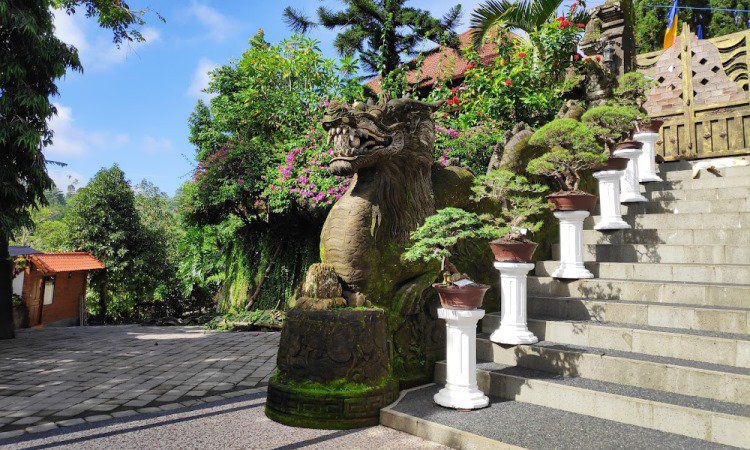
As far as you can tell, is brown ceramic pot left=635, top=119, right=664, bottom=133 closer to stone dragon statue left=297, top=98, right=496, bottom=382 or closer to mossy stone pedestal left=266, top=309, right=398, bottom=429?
stone dragon statue left=297, top=98, right=496, bottom=382

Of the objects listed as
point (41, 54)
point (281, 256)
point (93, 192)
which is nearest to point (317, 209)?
point (281, 256)

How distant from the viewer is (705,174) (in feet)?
19.5

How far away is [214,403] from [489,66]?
24.1ft

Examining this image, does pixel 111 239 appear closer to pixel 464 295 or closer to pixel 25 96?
pixel 25 96

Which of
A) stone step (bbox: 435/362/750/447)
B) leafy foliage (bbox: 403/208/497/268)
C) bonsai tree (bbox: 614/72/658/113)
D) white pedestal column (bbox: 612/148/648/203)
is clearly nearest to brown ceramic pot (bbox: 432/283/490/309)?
leafy foliage (bbox: 403/208/497/268)

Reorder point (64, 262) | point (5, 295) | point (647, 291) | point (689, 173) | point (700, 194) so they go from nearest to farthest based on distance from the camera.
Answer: point (647, 291) < point (700, 194) < point (689, 173) < point (5, 295) < point (64, 262)

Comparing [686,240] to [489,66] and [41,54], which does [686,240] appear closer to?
[489,66]

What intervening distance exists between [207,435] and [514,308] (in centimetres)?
250

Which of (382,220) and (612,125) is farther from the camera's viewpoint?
(612,125)

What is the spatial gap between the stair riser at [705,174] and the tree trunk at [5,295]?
37.5 ft

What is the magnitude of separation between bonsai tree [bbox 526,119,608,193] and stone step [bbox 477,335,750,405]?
1.68 meters

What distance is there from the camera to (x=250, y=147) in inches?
362

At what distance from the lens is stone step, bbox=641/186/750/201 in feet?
16.4

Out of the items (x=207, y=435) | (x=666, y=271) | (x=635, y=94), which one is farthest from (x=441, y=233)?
(x=635, y=94)
